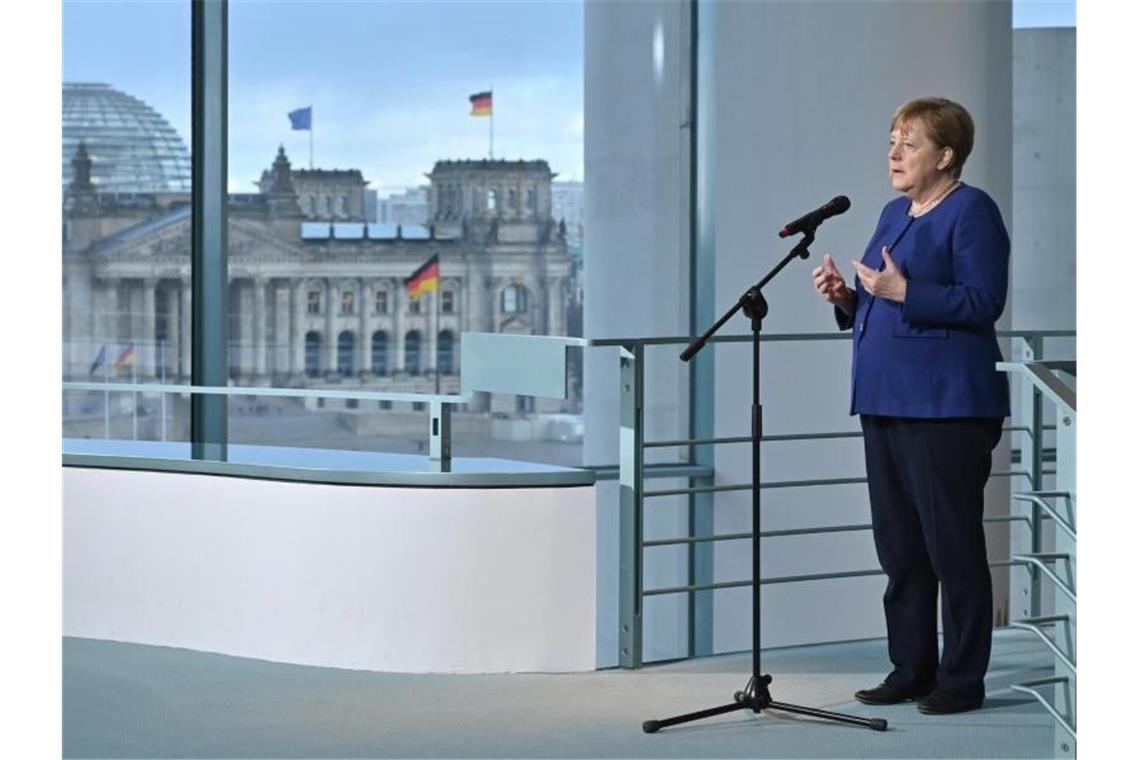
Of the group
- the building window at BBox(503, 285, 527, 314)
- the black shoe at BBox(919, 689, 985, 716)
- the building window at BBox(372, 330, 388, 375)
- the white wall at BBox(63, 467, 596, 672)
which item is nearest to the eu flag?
the building window at BBox(372, 330, 388, 375)

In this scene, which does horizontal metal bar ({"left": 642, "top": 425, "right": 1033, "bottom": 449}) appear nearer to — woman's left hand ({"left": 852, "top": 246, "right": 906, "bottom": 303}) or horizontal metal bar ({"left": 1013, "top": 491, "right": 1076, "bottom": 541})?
woman's left hand ({"left": 852, "top": 246, "right": 906, "bottom": 303})

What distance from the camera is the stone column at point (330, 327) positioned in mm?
8109

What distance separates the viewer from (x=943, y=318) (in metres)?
3.73

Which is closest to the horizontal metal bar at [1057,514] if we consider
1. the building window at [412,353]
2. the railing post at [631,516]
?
the railing post at [631,516]

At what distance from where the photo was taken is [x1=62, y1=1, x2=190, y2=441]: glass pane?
23.4 ft

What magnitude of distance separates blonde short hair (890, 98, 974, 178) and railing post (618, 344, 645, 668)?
942 mm

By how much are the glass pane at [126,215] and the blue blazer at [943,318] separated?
12.3 ft

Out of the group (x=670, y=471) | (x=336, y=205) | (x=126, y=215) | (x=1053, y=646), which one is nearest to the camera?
(x=1053, y=646)

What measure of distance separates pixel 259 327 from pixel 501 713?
4253mm

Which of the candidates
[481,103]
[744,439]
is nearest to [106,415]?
[481,103]

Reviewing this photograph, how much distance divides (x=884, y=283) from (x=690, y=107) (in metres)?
3.38

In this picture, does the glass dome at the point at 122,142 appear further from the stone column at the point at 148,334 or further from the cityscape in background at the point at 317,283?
the stone column at the point at 148,334

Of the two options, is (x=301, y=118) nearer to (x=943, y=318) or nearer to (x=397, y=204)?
(x=397, y=204)
